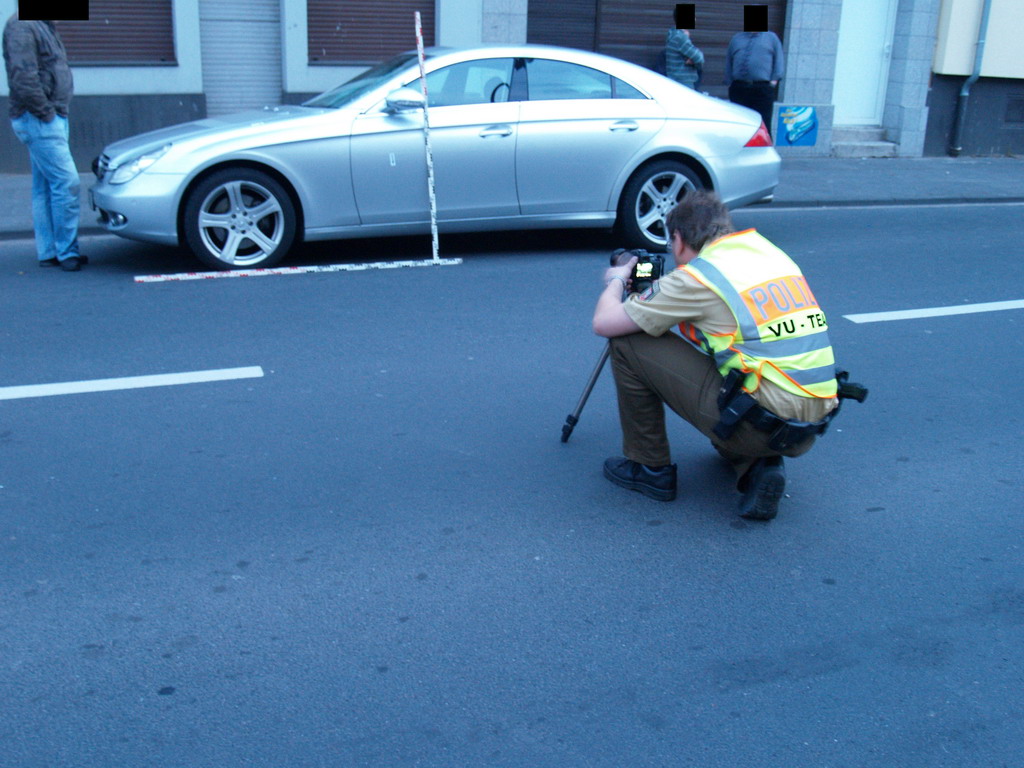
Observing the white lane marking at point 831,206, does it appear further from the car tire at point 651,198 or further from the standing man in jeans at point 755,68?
the car tire at point 651,198

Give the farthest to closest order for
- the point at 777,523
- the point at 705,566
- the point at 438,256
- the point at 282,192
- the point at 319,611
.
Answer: the point at 438,256 < the point at 282,192 < the point at 777,523 < the point at 705,566 < the point at 319,611

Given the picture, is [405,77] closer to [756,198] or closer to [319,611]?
[756,198]

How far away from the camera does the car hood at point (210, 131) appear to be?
793cm

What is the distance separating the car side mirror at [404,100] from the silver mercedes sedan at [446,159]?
0.5 inches

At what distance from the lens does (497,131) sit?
8438mm

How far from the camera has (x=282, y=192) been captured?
8047 millimetres

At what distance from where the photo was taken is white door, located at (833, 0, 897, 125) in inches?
640

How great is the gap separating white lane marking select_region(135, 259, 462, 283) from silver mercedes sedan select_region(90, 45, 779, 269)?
0.37 ft

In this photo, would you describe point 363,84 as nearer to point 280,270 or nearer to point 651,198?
point 280,270

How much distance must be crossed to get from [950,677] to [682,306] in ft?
5.07

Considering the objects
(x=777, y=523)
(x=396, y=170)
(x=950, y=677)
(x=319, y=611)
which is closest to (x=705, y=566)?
(x=777, y=523)

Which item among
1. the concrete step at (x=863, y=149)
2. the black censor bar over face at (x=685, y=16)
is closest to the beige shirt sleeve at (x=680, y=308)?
the black censor bar over face at (x=685, y=16)

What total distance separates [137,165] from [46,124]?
686 millimetres

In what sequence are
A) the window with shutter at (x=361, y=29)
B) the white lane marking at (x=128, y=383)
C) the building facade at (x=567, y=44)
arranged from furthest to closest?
the window with shutter at (x=361, y=29) < the building facade at (x=567, y=44) < the white lane marking at (x=128, y=383)
